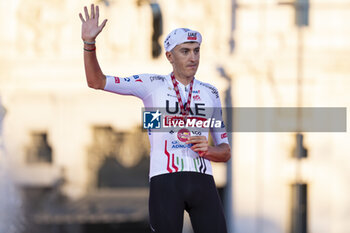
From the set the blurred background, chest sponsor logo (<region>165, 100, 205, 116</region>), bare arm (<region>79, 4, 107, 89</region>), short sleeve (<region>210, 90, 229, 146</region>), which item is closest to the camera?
bare arm (<region>79, 4, 107, 89</region>)

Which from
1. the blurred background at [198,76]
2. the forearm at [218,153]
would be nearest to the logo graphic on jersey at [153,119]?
the forearm at [218,153]

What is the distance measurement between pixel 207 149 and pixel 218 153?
11cm

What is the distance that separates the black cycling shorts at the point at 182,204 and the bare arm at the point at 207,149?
130 mm

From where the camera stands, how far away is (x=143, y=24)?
12.0m

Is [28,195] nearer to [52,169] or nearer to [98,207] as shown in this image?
[52,169]

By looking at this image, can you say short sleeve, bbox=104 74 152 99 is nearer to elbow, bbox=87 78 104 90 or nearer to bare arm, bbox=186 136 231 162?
elbow, bbox=87 78 104 90

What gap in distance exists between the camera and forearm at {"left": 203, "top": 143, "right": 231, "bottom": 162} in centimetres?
325

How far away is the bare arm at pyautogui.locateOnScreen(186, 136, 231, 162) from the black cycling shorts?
0.42 feet

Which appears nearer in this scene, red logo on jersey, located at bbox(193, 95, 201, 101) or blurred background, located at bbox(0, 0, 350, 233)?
red logo on jersey, located at bbox(193, 95, 201, 101)

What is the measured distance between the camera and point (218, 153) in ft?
10.8

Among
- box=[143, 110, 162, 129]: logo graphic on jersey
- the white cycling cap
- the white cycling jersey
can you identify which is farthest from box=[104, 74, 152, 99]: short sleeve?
the white cycling cap

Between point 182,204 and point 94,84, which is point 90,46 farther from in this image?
point 182,204

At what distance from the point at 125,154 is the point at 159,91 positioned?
8785 millimetres

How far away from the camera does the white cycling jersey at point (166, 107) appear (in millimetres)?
3221
